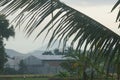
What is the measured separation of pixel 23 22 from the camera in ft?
13.6

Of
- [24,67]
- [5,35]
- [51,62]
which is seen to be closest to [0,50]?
[5,35]

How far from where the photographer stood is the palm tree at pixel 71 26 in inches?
164

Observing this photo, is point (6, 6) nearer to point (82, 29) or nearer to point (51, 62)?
point (82, 29)

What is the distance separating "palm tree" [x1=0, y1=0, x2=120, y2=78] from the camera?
418 cm

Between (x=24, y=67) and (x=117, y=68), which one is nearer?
(x=117, y=68)

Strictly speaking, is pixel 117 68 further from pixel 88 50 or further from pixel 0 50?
pixel 0 50

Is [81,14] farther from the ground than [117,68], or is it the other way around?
[81,14]

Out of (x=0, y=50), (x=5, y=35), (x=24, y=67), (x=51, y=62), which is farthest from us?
(x=51, y=62)

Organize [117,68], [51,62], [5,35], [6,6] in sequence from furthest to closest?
[51,62]
[5,35]
[117,68]
[6,6]

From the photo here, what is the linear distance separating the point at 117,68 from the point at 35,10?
1112 millimetres

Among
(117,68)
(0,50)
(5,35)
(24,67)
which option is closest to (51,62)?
(24,67)

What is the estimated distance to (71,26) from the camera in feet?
14.4

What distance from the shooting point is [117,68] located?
4.71 meters

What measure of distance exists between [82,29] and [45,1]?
502mm
